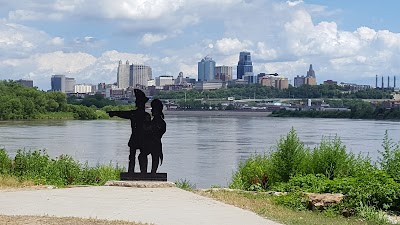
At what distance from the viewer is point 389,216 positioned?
10.2 meters

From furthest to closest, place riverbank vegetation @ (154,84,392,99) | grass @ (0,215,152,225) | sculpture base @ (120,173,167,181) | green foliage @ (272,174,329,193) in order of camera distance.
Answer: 1. riverbank vegetation @ (154,84,392,99)
2. sculpture base @ (120,173,167,181)
3. green foliage @ (272,174,329,193)
4. grass @ (0,215,152,225)

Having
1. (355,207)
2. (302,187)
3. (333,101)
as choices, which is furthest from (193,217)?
(333,101)

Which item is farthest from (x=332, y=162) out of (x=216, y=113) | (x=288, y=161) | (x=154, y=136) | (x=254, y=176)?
(x=216, y=113)

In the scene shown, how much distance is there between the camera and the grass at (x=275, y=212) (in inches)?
361

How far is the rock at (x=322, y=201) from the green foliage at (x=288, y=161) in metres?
4.31

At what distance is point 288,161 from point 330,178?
109cm

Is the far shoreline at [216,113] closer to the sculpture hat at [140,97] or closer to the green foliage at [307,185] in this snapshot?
the sculpture hat at [140,97]

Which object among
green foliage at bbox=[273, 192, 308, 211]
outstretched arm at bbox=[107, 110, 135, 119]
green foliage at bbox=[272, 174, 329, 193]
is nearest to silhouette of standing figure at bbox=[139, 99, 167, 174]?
outstretched arm at bbox=[107, 110, 135, 119]

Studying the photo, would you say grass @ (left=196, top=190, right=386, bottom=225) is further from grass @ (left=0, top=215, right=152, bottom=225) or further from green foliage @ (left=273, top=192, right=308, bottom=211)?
grass @ (left=0, top=215, right=152, bottom=225)

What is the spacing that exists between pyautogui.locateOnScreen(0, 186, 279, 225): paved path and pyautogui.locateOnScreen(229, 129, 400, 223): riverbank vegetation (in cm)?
158

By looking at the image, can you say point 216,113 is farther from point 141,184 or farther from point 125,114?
point 141,184

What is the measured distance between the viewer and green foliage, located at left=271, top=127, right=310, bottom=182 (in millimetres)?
14961

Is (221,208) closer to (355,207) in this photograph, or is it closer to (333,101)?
(355,207)

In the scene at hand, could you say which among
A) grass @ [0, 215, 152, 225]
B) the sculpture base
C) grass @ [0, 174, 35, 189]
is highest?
grass @ [0, 215, 152, 225]
